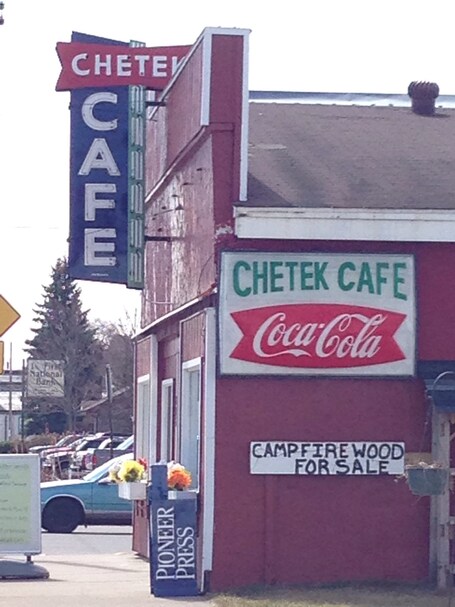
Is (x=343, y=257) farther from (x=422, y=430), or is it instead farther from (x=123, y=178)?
(x=123, y=178)

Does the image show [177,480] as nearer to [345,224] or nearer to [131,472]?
[131,472]

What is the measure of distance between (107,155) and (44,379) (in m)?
48.3

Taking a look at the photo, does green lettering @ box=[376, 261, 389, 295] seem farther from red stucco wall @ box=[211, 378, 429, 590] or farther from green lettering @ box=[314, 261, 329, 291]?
red stucco wall @ box=[211, 378, 429, 590]

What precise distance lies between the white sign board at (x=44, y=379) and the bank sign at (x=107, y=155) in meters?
47.4

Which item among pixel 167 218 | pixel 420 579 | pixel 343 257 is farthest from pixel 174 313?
pixel 420 579

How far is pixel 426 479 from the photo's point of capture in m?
12.2

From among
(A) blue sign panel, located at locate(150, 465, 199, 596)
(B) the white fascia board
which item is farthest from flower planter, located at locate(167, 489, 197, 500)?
(B) the white fascia board

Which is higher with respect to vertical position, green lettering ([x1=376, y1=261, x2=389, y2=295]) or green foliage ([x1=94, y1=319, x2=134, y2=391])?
green foliage ([x1=94, y1=319, x2=134, y2=391])

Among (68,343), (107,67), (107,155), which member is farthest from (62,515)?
(68,343)

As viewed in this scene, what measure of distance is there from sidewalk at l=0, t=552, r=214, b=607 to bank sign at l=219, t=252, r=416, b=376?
247 centimetres

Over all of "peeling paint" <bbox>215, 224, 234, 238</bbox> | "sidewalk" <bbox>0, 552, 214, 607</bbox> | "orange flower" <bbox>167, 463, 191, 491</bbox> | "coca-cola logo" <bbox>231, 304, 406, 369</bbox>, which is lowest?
"sidewalk" <bbox>0, 552, 214, 607</bbox>

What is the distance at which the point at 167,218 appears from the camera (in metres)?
17.8

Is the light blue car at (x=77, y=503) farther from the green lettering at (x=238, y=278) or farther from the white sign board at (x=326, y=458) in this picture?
the green lettering at (x=238, y=278)

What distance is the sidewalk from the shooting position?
525 inches
